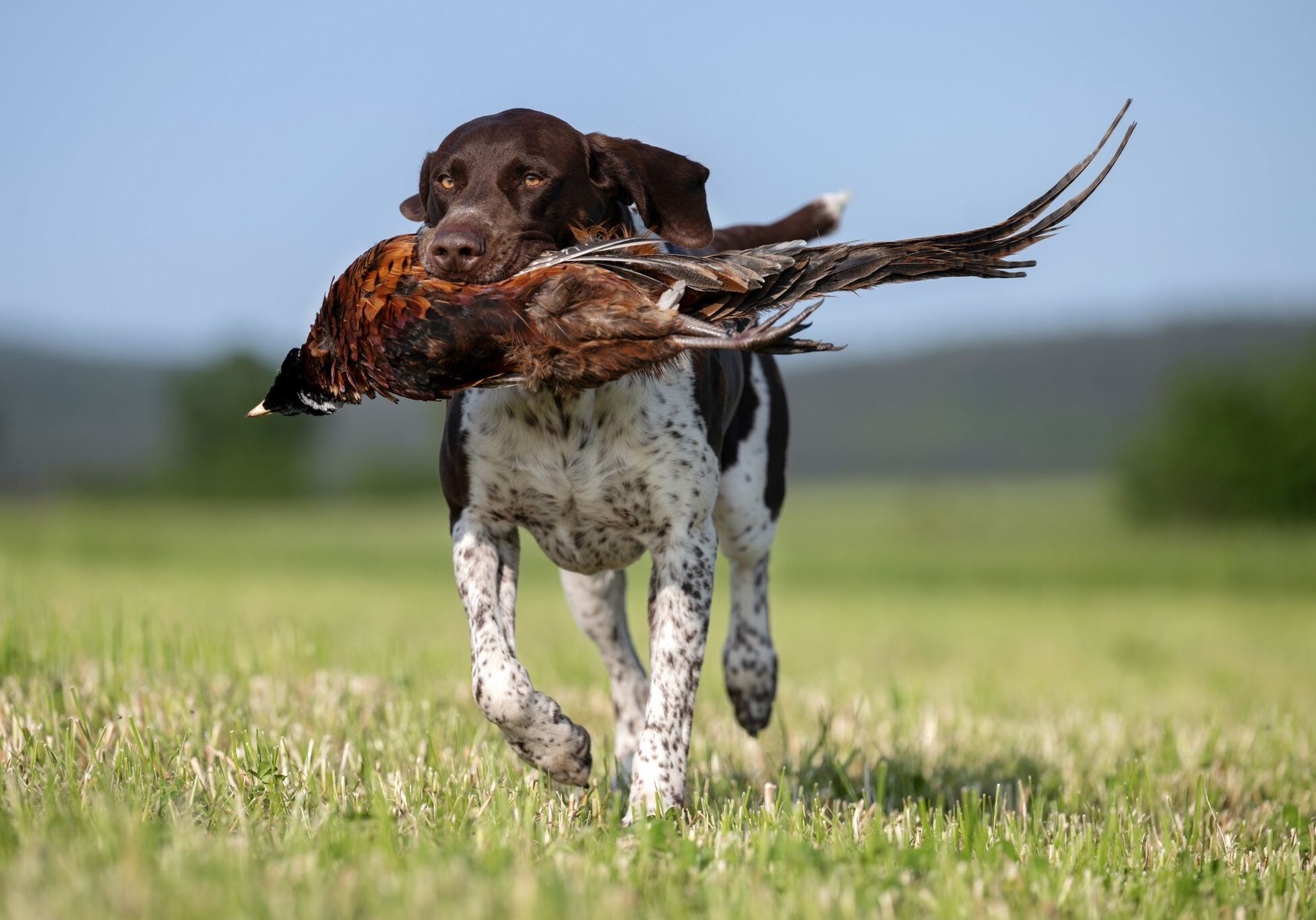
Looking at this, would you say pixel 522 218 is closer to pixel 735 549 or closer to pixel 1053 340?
pixel 735 549

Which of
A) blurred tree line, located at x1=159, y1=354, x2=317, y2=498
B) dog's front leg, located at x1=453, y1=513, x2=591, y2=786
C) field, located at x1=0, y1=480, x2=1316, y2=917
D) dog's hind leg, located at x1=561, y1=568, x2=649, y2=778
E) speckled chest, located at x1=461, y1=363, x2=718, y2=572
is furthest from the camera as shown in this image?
blurred tree line, located at x1=159, y1=354, x2=317, y2=498

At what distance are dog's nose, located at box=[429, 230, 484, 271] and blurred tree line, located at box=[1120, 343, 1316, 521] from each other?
111 ft

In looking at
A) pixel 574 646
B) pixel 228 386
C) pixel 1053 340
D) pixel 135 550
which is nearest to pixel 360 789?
pixel 574 646

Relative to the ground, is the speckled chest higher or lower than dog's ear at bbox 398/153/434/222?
lower

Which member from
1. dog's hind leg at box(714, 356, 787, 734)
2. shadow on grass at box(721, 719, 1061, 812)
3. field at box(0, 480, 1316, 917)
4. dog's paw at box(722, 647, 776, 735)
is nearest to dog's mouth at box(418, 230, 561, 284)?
field at box(0, 480, 1316, 917)

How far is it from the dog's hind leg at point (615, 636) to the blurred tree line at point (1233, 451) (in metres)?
32.2

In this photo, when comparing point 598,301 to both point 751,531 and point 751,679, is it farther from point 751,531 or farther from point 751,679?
point 751,679

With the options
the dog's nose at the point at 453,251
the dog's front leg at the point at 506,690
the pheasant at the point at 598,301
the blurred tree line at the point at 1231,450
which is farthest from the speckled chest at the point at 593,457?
the blurred tree line at the point at 1231,450

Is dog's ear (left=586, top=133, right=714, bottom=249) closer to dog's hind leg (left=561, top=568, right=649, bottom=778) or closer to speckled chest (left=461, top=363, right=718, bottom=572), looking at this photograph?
speckled chest (left=461, top=363, right=718, bottom=572)

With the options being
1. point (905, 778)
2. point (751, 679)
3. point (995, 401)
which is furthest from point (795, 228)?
point (995, 401)

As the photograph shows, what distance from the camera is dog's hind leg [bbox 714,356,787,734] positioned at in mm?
4754

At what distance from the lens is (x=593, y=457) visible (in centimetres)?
363

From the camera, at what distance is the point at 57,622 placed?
5145 mm

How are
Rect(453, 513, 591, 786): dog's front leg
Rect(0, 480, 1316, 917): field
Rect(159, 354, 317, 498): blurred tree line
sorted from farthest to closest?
Rect(159, 354, 317, 498): blurred tree line < Rect(453, 513, 591, 786): dog's front leg < Rect(0, 480, 1316, 917): field
